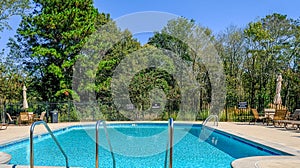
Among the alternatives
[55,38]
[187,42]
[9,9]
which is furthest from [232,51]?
[9,9]

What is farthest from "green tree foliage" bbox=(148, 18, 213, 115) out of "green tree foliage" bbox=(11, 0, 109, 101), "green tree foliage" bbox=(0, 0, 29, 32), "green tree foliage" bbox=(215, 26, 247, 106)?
"green tree foliage" bbox=(0, 0, 29, 32)

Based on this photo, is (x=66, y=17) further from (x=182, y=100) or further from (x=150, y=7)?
(x=182, y=100)

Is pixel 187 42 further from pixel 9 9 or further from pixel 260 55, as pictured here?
pixel 9 9

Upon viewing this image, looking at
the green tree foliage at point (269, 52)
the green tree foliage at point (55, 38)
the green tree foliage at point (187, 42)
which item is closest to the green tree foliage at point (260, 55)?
the green tree foliage at point (269, 52)

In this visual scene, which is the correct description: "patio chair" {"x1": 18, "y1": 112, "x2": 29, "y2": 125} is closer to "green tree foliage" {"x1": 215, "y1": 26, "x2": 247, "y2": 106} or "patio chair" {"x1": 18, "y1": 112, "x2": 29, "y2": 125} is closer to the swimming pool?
the swimming pool

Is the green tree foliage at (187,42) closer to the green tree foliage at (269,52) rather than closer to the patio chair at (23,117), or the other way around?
the green tree foliage at (269,52)

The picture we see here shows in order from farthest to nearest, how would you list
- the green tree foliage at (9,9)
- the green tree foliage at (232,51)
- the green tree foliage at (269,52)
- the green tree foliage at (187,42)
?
the green tree foliage at (232,51)
the green tree foliage at (269,52)
the green tree foliage at (187,42)
the green tree foliage at (9,9)

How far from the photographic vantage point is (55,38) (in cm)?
1536

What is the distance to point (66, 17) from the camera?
14.7 metres

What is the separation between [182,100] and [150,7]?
518 centimetres

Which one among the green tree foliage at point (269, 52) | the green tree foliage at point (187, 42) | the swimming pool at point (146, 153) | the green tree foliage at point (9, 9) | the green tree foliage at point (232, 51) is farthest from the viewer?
the green tree foliage at point (232, 51)

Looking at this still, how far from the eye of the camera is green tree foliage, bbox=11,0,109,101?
14758mm

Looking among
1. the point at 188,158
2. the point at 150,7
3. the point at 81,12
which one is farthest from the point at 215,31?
the point at 188,158

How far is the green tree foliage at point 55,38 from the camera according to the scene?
14758 millimetres
